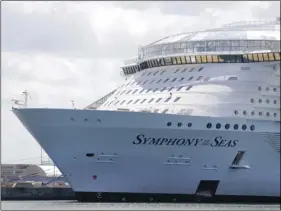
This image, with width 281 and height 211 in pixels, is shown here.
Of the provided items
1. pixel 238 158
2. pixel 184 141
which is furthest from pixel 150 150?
pixel 238 158

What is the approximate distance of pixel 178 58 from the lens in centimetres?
6731

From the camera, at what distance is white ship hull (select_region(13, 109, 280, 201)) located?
6278cm

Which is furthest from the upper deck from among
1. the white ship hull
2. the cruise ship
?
the white ship hull

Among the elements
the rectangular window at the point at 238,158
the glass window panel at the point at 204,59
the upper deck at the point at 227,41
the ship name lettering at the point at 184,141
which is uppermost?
the upper deck at the point at 227,41

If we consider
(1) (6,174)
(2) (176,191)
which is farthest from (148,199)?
(1) (6,174)

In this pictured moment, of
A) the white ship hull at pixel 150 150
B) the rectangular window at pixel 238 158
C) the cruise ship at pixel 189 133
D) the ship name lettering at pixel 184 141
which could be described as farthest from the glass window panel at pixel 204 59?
the rectangular window at pixel 238 158

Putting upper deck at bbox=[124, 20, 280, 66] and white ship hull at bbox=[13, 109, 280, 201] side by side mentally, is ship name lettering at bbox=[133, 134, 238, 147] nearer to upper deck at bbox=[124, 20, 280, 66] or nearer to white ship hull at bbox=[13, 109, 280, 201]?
white ship hull at bbox=[13, 109, 280, 201]

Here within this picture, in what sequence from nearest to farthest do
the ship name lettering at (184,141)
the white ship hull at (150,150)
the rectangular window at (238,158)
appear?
the white ship hull at (150,150) < the ship name lettering at (184,141) < the rectangular window at (238,158)

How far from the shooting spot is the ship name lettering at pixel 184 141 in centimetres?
6309

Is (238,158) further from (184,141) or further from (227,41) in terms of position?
(227,41)

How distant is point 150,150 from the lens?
208 feet

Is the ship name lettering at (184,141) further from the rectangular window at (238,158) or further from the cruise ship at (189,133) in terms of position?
the rectangular window at (238,158)

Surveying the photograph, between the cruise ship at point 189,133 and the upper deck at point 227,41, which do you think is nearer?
the cruise ship at point 189,133

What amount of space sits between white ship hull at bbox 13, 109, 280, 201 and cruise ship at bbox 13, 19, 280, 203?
6 centimetres
